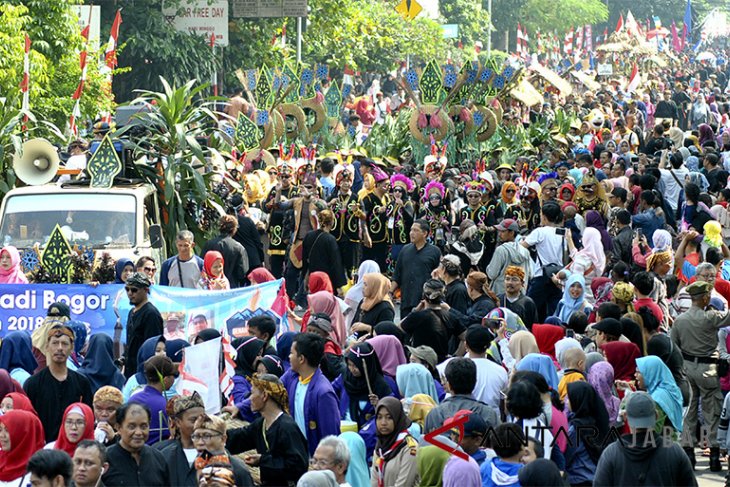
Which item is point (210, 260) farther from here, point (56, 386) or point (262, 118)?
point (262, 118)

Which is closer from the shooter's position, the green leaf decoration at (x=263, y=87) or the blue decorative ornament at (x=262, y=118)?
the blue decorative ornament at (x=262, y=118)

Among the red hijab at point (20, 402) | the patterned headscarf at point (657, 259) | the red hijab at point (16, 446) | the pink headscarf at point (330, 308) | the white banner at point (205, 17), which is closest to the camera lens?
the red hijab at point (16, 446)

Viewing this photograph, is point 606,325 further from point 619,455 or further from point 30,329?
point 30,329

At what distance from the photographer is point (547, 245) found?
54.6 ft

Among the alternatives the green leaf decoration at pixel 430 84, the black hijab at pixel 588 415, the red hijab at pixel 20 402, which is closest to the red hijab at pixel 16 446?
the red hijab at pixel 20 402

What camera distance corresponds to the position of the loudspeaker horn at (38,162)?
17.4 metres

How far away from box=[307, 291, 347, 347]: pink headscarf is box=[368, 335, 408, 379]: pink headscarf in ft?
6.18

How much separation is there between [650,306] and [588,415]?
11.1ft

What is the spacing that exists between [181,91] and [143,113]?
1.91ft

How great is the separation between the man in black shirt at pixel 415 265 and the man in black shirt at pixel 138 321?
341 cm

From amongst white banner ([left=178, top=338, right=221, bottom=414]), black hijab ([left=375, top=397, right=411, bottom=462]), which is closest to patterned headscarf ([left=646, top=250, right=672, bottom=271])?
white banner ([left=178, top=338, right=221, bottom=414])

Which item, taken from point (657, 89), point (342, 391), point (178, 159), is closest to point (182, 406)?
point (342, 391)

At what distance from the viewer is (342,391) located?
414 inches

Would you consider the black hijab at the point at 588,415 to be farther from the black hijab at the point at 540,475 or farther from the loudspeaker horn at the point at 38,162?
the loudspeaker horn at the point at 38,162
